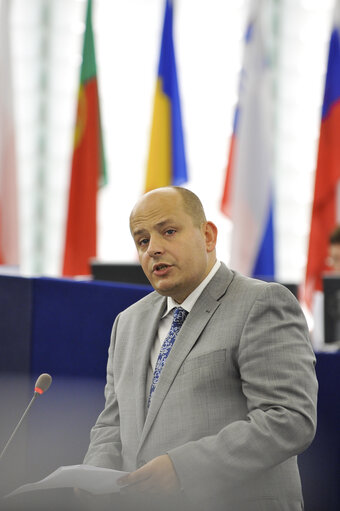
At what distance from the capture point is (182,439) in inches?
78.0

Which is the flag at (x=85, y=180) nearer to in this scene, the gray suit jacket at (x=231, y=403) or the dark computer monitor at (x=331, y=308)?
the dark computer monitor at (x=331, y=308)

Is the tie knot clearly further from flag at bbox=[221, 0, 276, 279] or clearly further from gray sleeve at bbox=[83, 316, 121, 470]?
flag at bbox=[221, 0, 276, 279]

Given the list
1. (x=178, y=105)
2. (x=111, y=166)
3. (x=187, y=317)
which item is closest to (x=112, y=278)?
(x=187, y=317)

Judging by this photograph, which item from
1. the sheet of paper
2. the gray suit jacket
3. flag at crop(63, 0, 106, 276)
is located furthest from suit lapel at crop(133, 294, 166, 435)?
flag at crop(63, 0, 106, 276)

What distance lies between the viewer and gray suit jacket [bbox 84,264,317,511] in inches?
73.0

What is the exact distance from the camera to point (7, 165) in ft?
20.8

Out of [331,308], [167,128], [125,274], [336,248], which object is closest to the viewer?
[331,308]

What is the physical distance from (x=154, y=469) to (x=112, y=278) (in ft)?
8.35

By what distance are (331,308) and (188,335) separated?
88.7 inches

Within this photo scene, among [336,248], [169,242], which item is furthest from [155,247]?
[336,248]

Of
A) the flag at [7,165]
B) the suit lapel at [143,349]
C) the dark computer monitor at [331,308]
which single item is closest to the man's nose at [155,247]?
the suit lapel at [143,349]

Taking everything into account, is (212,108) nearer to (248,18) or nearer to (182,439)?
(248,18)

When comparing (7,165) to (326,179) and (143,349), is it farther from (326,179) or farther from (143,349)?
(143,349)

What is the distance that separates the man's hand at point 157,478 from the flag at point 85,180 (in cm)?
464
